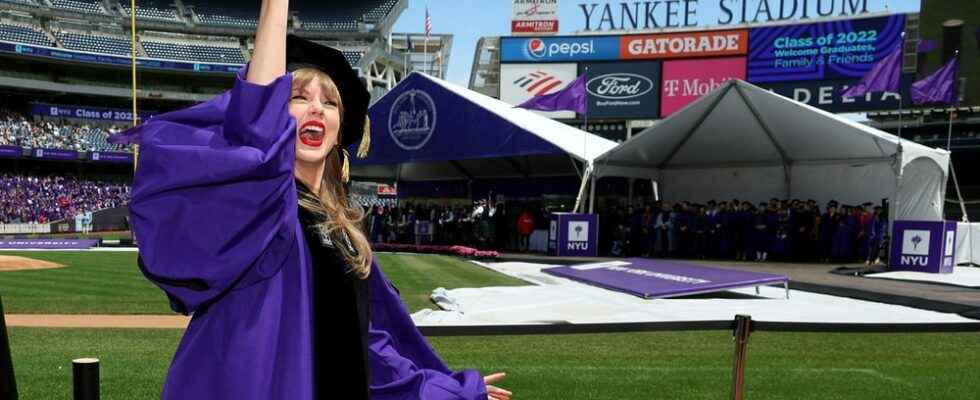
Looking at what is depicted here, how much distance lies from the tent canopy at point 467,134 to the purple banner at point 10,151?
95.6 feet

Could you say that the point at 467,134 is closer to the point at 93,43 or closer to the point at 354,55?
the point at 354,55

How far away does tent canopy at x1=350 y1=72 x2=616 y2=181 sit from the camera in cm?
2036

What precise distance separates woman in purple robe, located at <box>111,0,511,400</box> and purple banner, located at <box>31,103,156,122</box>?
54367mm

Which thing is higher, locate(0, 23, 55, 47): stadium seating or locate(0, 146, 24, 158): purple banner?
locate(0, 23, 55, 47): stadium seating

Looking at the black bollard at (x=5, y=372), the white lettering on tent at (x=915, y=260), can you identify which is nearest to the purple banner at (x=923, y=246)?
the white lettering on tent at (x=915, y=260)

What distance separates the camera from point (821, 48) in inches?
1451

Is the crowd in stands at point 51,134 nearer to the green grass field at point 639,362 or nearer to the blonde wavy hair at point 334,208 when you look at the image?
the green grass field at point 639,362

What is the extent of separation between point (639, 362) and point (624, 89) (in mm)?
35100

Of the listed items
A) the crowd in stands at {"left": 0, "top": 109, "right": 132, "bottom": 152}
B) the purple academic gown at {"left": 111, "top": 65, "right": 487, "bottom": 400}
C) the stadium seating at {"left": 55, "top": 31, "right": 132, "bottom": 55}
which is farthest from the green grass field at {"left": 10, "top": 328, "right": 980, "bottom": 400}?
the stadium seating at {"left": 55, "top": 31, "right": 132, "bottom": 55}

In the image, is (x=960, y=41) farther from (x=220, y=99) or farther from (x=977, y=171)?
(x=220, y=99)

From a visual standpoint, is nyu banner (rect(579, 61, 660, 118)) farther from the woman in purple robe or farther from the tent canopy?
the woman in purple robe

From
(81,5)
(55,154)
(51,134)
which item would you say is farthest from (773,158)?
(81,5)

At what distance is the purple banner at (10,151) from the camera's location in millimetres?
42938

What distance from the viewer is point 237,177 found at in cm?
125
